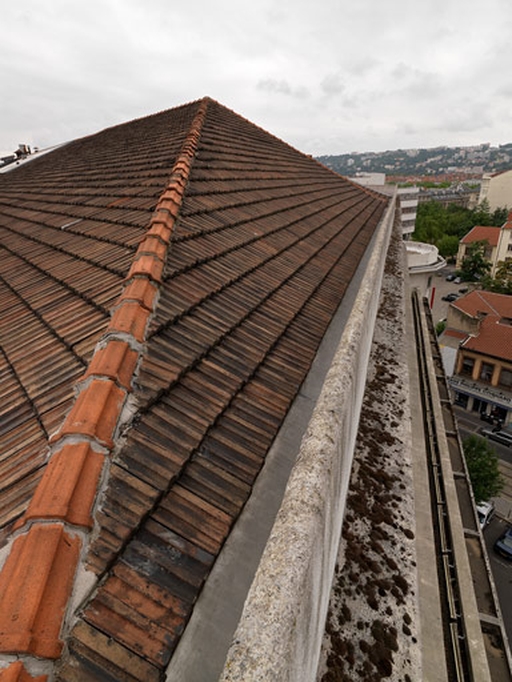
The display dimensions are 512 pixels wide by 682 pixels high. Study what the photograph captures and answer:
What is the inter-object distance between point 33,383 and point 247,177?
5759 mm

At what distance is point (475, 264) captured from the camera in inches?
1960

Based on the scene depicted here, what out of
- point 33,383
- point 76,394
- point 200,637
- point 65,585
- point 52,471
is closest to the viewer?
point 65,585

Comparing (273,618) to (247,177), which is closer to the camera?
(273,618)

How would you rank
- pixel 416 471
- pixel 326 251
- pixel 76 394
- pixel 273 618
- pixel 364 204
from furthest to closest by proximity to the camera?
pixel 364 204 < pixel 326 251 < pixel 416 471 < pixel 76 394 < pixel 273 618

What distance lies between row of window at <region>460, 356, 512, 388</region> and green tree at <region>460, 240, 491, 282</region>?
1047 inches

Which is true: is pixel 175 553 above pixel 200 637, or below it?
above

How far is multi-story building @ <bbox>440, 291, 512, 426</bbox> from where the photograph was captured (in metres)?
25.7

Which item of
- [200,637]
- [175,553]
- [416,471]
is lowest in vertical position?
[416,471]

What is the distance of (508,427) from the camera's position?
24.8 metres

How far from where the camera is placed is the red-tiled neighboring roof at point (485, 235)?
51.7m

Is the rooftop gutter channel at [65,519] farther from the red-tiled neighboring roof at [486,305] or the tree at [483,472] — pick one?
the red-tiled neighboring roof at [486,305]

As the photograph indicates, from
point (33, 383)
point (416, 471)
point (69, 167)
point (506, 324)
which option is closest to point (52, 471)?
point (33, 383)

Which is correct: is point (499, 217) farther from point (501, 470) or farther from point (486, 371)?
point (501, 470)

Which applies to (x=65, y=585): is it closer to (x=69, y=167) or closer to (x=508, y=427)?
(x=69, y=167)
